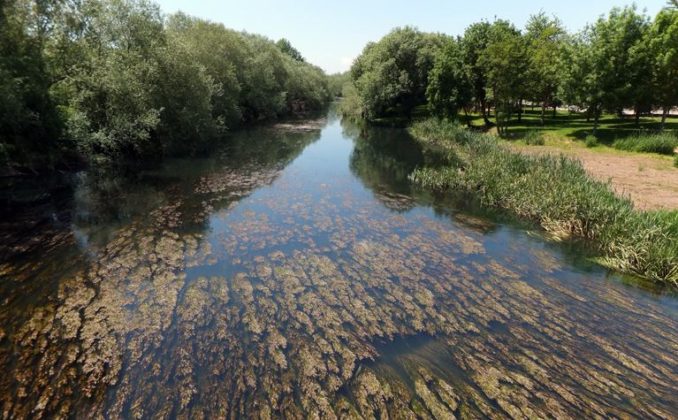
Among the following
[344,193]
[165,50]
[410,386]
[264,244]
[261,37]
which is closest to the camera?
[410,386]

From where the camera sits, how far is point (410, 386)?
32.0 feet

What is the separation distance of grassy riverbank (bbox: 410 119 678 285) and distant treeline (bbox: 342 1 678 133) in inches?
636

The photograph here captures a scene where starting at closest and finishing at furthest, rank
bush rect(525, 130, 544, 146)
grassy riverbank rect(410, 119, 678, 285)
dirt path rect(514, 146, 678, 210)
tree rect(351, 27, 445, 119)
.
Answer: grassy riverbank rect(410, 119, 678, 285), dirt path rect(514, 146, 678, 210), bush rect(525, 130, 544, 146), tree rect(351, 27, 445, 119)

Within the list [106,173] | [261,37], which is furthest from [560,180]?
[261,37]

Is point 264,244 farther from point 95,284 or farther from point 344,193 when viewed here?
point 344,193

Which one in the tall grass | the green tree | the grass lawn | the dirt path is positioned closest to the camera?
the green tree

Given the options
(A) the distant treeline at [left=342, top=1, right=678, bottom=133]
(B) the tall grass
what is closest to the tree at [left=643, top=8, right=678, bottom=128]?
(A) the distant treeline at [left=342, top=1, right=678, bottom=133]

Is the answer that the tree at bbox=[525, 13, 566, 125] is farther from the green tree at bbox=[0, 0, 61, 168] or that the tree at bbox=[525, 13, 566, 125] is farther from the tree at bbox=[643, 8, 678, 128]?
the green tree at bbox=[0, 0, 61, 168]

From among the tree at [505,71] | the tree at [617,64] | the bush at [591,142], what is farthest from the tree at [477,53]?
the bush at [591,142]

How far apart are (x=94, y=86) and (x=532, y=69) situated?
163ft

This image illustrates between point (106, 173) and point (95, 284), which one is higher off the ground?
point (106, 173)

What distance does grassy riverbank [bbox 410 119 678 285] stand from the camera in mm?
16406

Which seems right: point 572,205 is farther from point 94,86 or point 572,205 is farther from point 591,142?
point 94,86

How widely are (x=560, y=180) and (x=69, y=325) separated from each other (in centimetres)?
2684
